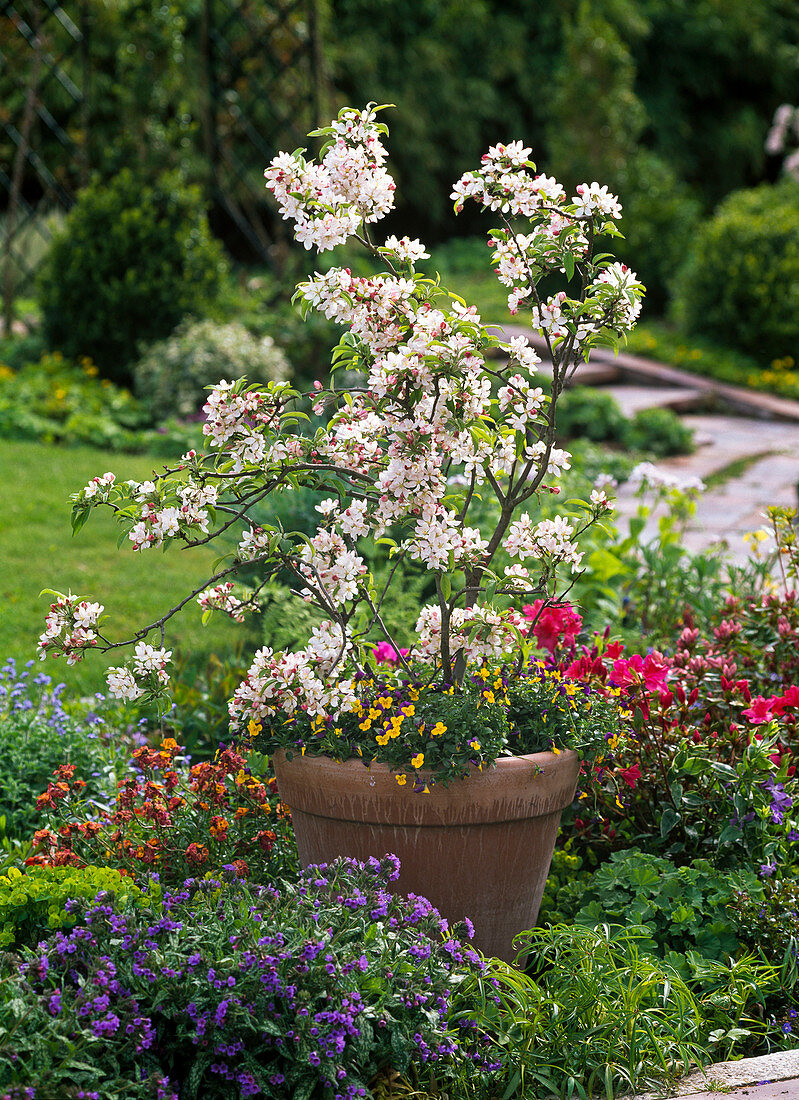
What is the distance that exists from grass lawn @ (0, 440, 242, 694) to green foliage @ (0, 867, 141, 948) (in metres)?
1.73

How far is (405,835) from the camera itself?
213 cm

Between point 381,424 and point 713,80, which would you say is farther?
point 713,80

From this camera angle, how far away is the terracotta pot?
2.09 metres

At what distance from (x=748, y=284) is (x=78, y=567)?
7488 millimetres

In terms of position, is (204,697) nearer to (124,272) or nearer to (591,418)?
(591,418)

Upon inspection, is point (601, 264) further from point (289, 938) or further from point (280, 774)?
point (289, 938)

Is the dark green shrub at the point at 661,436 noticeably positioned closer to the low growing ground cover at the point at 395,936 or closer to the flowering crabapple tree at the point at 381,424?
the low growing ground cover at the point at 395,936

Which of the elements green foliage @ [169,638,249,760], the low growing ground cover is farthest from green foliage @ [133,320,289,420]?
the low growing ground cover

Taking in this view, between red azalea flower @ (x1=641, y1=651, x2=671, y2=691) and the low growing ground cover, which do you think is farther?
red azalea flower @ (x1=641, y1=651, x2=671, y2=691)

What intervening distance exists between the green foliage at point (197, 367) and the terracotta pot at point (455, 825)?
500cm

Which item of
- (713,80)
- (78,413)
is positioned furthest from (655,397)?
(713,80)

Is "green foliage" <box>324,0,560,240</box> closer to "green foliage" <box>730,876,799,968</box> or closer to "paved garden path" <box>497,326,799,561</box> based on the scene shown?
"paved garden path" <box>497,326,799,561</box>

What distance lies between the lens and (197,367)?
702 cm

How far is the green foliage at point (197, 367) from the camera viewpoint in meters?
7.02
